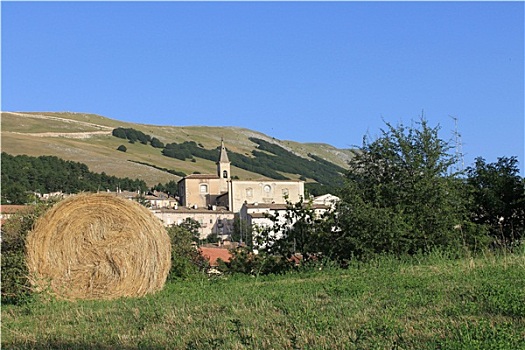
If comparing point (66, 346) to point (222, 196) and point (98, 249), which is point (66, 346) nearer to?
point (98, 249)

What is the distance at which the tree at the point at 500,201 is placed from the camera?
19797 millimetres

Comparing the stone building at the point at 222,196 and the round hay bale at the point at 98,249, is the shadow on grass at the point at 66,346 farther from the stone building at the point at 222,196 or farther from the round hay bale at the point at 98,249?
the stone building at the point at 222,196

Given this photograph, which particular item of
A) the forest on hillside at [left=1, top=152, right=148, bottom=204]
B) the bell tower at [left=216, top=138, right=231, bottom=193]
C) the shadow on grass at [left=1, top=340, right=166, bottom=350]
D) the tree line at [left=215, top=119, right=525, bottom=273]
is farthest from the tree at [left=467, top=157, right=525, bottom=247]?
the bell tower at [left=216, top=138, right=231, bottom=193]

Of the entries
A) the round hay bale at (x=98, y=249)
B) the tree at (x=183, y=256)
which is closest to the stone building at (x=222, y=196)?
the tree at (x=183, y=256)

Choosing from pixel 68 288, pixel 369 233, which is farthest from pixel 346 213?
pixel 68 288

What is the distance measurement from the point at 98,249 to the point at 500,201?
11.9 meters

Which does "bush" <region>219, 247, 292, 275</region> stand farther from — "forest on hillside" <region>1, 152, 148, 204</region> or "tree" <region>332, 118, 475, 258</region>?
"forest on hillside" <region>1, 152, 148, 204</region>

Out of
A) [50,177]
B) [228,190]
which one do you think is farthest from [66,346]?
[228,190]

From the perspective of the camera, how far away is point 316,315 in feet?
26.1

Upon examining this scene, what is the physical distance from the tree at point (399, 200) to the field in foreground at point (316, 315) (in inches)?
96.6

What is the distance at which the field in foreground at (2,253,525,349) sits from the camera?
21.4 ft

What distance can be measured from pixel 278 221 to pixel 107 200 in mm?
5078

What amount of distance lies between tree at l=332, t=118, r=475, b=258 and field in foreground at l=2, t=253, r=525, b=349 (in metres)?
2.45

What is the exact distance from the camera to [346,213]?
15930mm
